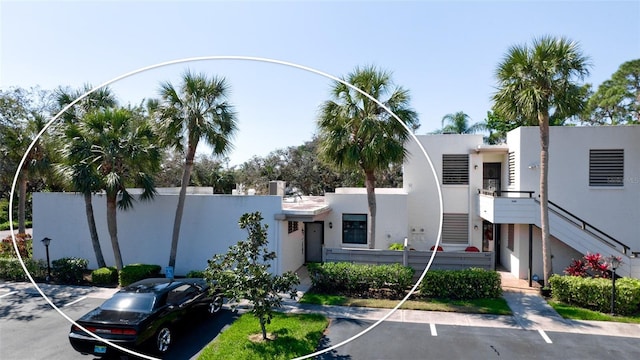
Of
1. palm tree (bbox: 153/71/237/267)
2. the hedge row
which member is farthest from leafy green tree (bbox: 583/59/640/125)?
palm tree (bbox: 153/71/237/267)

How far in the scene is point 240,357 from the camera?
293 inches

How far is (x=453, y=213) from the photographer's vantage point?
16875mm

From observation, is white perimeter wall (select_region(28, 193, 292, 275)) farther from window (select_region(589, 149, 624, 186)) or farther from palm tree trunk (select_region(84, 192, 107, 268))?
window (select_region(589, 149, 624, 186))

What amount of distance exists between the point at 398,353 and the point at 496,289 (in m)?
5.00

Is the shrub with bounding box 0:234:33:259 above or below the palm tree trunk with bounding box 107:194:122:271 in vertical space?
below

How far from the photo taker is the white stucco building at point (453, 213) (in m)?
13.1

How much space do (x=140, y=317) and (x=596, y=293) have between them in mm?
10878

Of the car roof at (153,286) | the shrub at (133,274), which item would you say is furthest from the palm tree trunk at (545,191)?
the shrub at (133,274)

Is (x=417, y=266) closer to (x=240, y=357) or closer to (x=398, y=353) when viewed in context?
(x=398, y=353)

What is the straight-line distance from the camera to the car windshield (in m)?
7.66

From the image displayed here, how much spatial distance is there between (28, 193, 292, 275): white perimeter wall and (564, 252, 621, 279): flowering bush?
885 centimetres

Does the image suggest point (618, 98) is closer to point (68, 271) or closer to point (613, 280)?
point (613, 280)

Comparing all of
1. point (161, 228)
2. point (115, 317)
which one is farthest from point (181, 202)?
point (115, 317)

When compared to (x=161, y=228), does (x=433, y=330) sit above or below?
below
